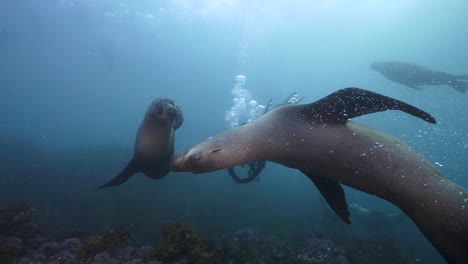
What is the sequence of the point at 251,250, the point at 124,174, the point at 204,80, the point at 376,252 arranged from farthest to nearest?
the point at 204,80 → the point at 376,252 → the point at 251,250 → the point at 124,174

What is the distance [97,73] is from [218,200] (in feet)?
298

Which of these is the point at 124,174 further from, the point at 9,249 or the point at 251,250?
the point at 251,250

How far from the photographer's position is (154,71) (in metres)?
94.2

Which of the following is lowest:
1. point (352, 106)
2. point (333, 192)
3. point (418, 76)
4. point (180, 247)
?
point (180, 247)

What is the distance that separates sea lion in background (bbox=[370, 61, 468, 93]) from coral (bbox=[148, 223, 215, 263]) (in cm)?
1226

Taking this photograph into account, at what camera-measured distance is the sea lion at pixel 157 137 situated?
186 inches

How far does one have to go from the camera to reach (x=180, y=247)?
14.7 feet

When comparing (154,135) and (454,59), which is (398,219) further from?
(454,59)

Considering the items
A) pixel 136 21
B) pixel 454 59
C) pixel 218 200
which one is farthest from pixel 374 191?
pixel 454 59

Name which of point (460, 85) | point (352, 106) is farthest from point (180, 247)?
point (460, 85)

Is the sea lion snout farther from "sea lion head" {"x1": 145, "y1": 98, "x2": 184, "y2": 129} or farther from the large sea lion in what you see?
"sea lion head" {"x1": 145, "y1": 98, "x2": 184, "y2": 129}

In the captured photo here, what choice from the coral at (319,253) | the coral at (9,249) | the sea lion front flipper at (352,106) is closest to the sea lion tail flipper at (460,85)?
the coral at (319,253)

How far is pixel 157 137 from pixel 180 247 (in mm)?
1672

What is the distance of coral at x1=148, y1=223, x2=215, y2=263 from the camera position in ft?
14.1
